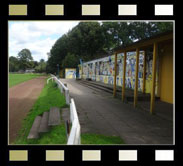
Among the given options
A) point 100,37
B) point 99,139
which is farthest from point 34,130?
point 100,37

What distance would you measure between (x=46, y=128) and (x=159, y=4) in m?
5.35

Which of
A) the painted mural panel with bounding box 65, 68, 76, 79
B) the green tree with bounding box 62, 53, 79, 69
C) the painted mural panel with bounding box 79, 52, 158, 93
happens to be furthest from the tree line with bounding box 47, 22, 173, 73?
the painted mural panel with bounding box 79, 52, 158, 93

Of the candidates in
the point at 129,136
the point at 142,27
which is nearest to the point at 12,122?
the point at 129,136

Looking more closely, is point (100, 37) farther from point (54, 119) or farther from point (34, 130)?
point (34, 130)

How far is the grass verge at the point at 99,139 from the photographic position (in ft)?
16.6

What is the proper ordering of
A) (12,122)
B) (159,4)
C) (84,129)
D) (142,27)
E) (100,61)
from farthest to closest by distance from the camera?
(142,27), (100,61), (12,122), (84,129), (159,4)

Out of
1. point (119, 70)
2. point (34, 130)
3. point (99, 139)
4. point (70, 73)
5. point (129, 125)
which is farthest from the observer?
point (70, 73)

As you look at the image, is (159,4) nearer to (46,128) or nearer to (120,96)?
(46,128)

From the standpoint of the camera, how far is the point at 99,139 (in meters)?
5.29

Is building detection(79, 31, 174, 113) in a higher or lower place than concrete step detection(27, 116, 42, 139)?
higher

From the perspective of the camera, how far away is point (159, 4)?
3631mm

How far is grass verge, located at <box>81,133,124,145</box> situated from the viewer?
200 inches

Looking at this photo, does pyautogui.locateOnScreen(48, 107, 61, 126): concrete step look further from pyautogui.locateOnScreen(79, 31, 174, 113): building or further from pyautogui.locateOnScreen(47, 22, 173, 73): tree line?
pyautogui.locateOnScreen(47, 22, 173, 73): tree line

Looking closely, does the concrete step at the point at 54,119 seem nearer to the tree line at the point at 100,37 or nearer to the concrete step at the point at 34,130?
the concrete step at the point at 34,130
